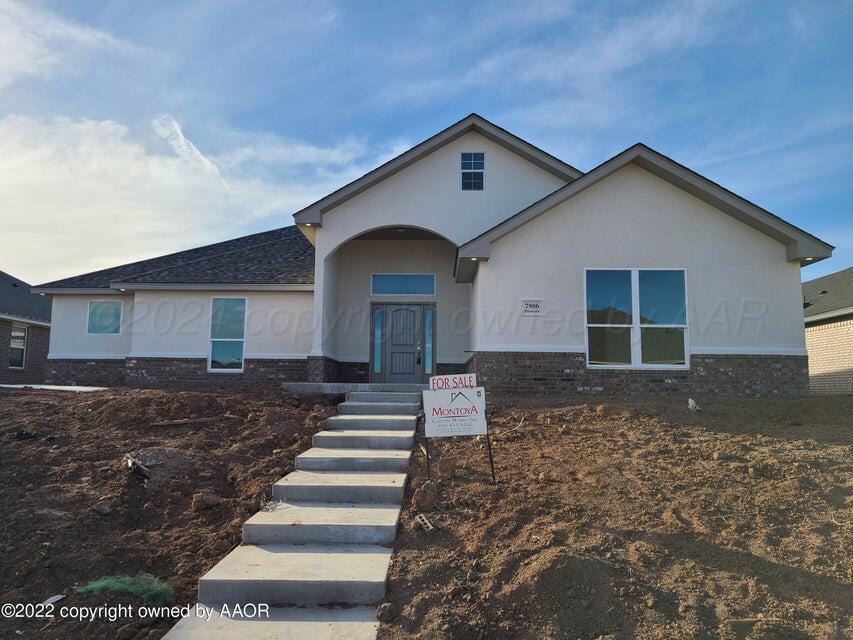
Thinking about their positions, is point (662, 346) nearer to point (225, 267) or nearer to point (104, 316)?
point (225, 267)

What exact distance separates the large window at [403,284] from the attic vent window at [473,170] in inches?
108

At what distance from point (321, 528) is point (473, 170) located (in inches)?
420

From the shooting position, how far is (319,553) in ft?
21.1

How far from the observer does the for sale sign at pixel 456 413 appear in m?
8.01

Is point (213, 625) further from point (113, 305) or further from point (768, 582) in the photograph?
point (113, 305)

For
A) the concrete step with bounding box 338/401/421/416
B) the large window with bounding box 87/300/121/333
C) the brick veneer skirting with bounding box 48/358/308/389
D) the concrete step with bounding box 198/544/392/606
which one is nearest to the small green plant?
the concrete step with bounding box 198/544/392/606

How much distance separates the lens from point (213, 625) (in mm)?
5367

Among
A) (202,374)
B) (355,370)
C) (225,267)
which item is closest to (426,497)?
(355,370)

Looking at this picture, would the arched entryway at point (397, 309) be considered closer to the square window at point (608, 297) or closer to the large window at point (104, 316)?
the square window at point (608, 297)

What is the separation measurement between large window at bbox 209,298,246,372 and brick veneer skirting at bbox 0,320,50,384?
36.8ft

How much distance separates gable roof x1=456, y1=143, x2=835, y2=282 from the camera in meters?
12.3

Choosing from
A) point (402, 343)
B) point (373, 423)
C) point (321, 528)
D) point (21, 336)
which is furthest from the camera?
point (21, 336)

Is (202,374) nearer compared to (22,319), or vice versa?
(202,374)

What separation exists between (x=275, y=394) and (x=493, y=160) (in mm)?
7422
